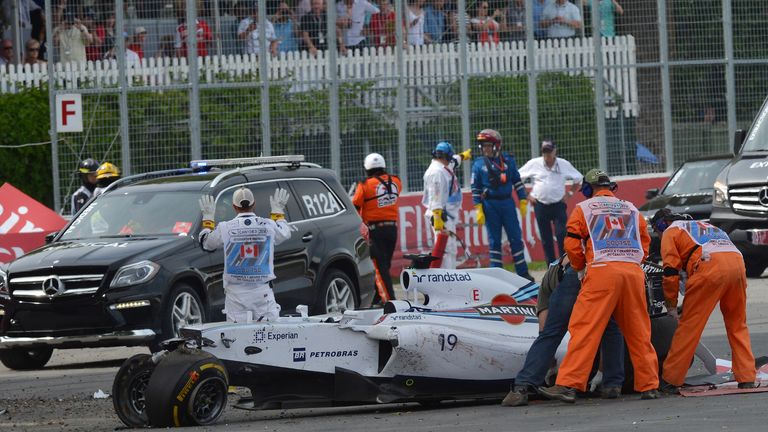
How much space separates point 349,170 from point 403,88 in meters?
1.51

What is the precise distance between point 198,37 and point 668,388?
521 inches

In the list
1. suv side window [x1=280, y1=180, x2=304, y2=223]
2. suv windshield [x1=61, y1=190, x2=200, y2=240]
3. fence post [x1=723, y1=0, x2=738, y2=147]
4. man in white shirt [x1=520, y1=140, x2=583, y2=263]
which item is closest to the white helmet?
suv side window [x1=280, y1=180, x2=304, y2=223]

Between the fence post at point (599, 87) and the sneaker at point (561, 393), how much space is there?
47.8ft

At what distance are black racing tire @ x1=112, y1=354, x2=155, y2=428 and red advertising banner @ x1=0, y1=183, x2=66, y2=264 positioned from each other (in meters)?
9.52

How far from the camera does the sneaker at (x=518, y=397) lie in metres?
10.7

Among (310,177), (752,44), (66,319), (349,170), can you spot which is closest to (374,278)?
(310,177)

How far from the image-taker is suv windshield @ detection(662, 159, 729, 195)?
22438 millimetres

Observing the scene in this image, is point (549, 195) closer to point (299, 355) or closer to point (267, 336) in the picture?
point (299, 355)

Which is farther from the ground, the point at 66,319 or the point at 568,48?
the point at 568,48

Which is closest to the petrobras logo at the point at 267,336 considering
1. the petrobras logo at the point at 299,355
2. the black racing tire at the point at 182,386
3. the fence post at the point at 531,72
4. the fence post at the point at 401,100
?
the petrobras logo at the point at 299,355

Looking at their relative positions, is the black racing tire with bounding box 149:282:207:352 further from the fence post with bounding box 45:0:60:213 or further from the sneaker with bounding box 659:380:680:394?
the fence post with bounding box 45:0:60:213

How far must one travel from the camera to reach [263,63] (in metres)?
23.2

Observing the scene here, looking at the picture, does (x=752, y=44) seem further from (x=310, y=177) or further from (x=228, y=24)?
(x=310, y=177)

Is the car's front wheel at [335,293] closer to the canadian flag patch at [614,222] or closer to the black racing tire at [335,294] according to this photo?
the black racing tire at [335,294]
